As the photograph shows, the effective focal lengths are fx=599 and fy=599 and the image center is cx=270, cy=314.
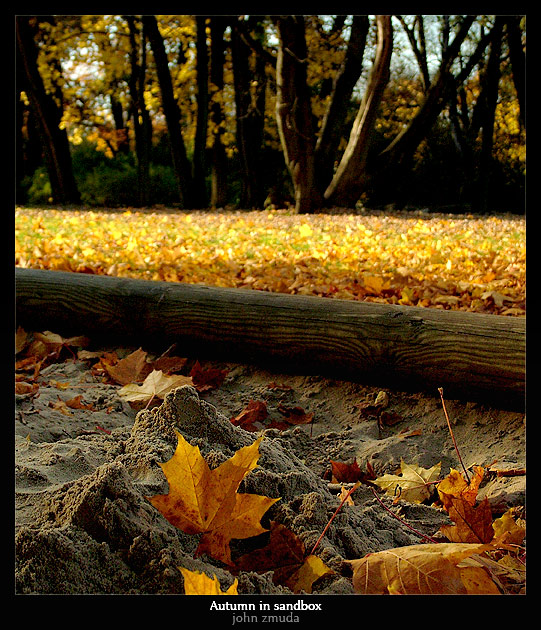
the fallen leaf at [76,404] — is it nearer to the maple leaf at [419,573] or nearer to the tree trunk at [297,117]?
the maple leaf at [419,573]

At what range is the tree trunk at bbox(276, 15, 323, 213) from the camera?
11648 millimetres

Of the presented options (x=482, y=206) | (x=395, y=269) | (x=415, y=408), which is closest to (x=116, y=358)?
(x=415, y=408)

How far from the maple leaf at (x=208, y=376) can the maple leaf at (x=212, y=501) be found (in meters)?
1.53

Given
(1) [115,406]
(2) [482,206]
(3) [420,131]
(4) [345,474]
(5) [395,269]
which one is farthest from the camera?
(2) [482,206]

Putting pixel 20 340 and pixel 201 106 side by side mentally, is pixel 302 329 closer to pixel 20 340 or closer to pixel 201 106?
pixel 20 340

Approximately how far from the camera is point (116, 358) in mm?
2986

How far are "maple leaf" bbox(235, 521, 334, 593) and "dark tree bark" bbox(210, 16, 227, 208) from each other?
46.8 feet

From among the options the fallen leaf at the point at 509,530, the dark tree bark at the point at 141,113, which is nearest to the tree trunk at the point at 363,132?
the dark tree bark at the point at 141,113

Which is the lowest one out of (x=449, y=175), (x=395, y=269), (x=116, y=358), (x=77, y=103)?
(x=116, y=358)

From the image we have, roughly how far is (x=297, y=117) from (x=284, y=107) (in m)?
0.42

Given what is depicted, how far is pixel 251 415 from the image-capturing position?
239 centimetres
